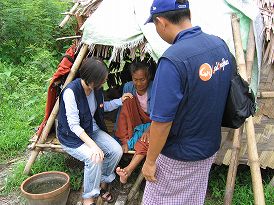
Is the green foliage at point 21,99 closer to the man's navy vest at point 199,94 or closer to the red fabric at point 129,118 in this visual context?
the red fabric at point 129,118

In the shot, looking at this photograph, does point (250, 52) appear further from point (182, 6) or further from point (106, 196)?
point (106, 196)

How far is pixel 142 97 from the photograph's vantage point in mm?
4617

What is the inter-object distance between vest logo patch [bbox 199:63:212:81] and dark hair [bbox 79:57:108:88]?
158cm

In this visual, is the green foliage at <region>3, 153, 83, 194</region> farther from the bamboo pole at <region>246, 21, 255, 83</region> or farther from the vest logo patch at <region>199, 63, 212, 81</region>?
the vest logo patch at <region>199, 63, 212, 81</region>

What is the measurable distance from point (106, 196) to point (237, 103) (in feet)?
7.37

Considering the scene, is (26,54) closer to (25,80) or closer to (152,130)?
(25,80)

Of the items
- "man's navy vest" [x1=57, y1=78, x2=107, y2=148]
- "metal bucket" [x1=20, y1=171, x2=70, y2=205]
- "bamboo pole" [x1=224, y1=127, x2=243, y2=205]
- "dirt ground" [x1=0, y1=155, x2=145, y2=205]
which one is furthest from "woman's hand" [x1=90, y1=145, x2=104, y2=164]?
"bamboo pole" [x1=224, y1=127, x2=243, y2=205]

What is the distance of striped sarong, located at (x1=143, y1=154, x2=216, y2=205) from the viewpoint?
2.59 meters

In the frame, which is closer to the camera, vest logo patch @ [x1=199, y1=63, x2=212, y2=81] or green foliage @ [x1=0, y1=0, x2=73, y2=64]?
vest logo patch @ [x1=199, y1=63, x2=212, y2=81]

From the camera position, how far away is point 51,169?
4715mm

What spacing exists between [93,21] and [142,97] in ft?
3.78

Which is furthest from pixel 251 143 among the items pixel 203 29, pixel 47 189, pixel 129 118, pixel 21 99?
pixel 21 99

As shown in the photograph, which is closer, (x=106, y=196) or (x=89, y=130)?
(x=89, y=130)

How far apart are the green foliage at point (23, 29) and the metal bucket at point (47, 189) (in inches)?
197
